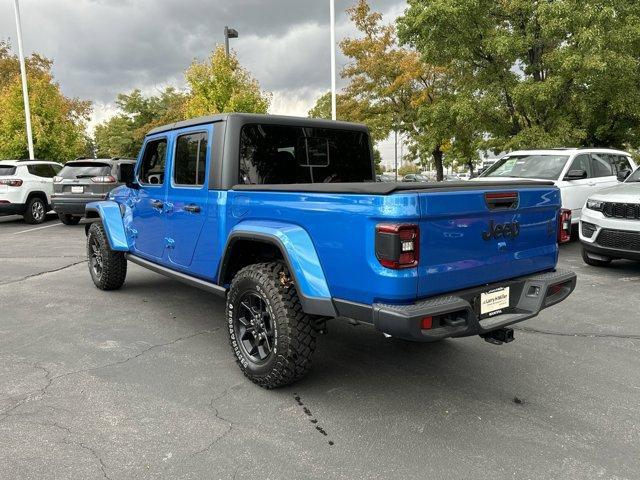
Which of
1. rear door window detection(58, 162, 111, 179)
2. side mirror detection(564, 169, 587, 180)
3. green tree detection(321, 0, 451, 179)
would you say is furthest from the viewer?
green tree detection(321, 0, 451, 179)

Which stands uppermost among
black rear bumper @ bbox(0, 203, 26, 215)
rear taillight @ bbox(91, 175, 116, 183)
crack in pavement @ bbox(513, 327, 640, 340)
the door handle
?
rear taillight @ bbox(91, 175, 116, 183)

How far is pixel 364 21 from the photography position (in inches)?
999

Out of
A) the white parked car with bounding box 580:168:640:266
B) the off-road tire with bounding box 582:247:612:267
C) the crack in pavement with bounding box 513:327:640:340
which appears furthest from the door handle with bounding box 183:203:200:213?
the off-road tire with bounding box 582:247:612:267

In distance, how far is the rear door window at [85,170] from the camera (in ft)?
41.4

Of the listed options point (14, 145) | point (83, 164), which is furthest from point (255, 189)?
point (14, 145)

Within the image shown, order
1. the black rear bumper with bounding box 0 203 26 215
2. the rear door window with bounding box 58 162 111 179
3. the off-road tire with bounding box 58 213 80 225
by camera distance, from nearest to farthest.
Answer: the rear door window with bounding box 58 162 111 179 → the black rear bumper with bounding box 0 203 26 215 → the off-road tire with bounding box 58 213 80 225

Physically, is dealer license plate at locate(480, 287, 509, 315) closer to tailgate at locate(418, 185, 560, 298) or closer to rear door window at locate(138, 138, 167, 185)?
tailgate at locate(418, 185, 560, 298)

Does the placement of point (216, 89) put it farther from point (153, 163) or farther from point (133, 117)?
point (133, 117)

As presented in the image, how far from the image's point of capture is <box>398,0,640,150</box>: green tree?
42.4 feet

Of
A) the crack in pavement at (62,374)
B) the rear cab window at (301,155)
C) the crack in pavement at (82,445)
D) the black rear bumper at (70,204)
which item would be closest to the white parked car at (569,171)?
the rear cab window at (301,155)

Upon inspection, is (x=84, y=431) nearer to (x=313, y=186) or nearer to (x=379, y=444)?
(x=379, y=444)

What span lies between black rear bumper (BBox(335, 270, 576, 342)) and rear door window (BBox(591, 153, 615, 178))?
307 inches

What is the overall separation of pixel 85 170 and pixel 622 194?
11.4 metres

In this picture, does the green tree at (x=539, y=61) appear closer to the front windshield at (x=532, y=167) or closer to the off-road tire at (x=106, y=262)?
the front windshield at (x=532, y=167)
